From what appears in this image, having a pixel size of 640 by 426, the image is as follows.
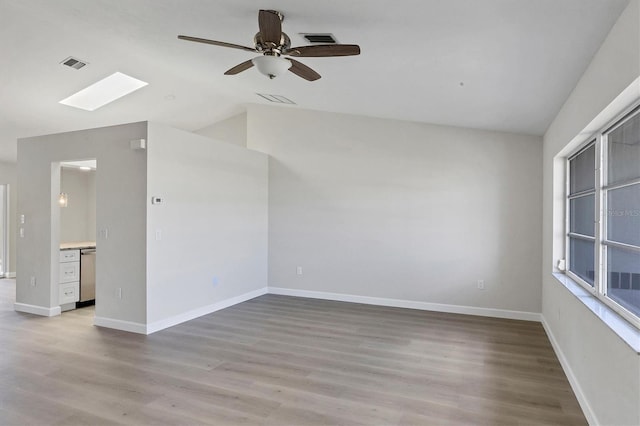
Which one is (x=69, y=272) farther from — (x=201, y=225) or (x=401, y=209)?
(x=401, y=209)

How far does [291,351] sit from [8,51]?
4576 millimetres

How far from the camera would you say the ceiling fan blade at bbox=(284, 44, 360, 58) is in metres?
2.72

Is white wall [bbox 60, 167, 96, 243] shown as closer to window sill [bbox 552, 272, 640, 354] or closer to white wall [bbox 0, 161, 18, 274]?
white wall [bbox 0, 161, 18, 274]

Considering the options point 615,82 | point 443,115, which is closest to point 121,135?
point 443,115

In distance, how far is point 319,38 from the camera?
130 inches

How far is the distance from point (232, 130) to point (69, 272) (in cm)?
370

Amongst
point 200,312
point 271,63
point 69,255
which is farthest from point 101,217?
point 271,63

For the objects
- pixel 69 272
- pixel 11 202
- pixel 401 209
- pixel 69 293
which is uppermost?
pixel 11 202

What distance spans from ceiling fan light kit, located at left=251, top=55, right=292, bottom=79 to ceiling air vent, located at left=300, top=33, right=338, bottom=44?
458mm

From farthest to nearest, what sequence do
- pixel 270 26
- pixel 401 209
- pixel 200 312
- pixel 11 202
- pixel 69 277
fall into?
1. pixel 11 202
2. pixel 401 209
3. pixel 69 277
4. pixel 200 312
5. pixel 270 26

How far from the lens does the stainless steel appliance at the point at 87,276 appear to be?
224 inches

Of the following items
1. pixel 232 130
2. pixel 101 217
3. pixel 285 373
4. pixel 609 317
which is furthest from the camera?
pixel 232 130

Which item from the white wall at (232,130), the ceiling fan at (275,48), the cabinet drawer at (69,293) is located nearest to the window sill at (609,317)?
the ceiling fan at (275,48)

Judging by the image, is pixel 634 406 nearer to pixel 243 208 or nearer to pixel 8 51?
pixel 243 208
